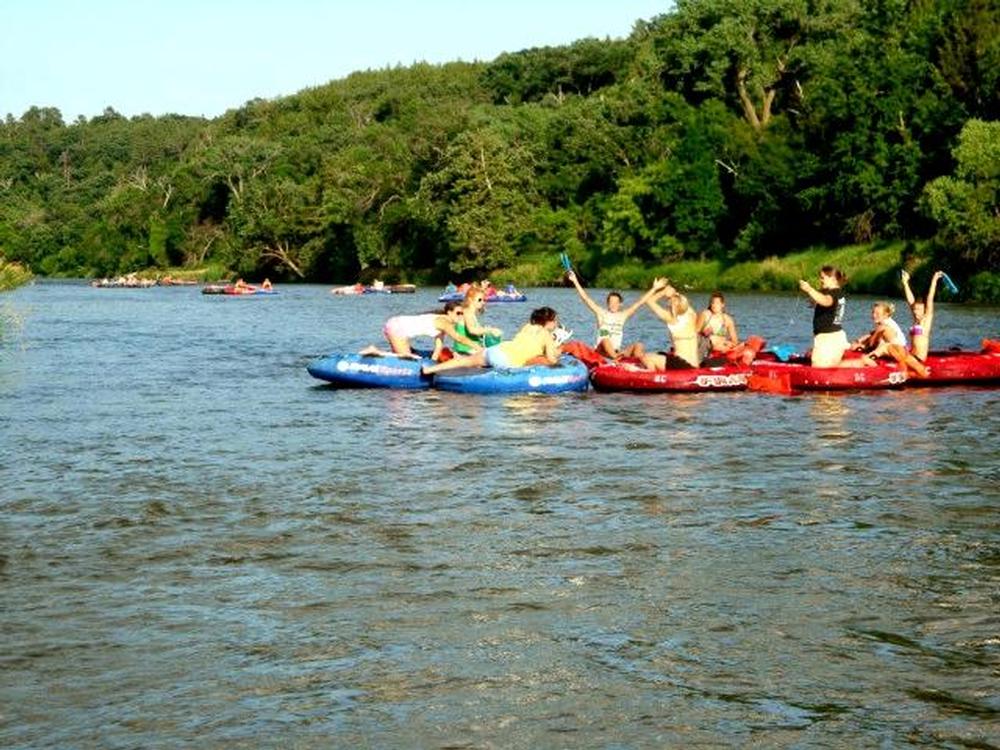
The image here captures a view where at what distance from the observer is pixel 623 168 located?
83.8 metres

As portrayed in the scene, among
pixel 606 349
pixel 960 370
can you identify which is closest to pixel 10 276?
pixel 606 349

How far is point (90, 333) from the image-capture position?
39031 mm

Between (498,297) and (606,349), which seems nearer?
(606,349)

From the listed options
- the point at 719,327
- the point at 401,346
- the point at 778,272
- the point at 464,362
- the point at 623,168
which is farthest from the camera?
the point at 623,168

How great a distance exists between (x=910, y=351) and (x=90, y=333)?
Result: 976 inches

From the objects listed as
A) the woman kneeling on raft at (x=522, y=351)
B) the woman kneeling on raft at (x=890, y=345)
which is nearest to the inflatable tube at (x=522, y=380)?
the woman kneeling on raft at (x=522, y=351)

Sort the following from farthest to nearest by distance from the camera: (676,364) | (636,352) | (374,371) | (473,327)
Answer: (636,352)
(374,371)
(473,327)
(676,364)

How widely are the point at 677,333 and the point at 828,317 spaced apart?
1.99m

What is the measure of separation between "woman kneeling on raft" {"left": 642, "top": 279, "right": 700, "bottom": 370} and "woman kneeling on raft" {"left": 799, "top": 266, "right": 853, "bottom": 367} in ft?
5.19

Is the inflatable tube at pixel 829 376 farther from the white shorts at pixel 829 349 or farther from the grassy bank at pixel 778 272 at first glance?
the grassy bank at pixel 778 272

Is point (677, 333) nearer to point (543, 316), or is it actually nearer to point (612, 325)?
point (543, 316)

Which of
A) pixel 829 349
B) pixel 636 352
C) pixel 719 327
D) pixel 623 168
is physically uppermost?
pixel 623 168

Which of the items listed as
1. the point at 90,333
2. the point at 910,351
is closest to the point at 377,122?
the point at 90,333

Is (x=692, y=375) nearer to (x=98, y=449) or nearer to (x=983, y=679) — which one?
(x=98, y=449)
